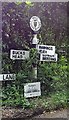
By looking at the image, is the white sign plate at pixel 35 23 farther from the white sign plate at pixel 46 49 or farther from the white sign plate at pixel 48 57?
the white sign plate at pixel 48 57

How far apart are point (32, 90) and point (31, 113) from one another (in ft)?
1.02

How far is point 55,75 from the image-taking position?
383 centimetres

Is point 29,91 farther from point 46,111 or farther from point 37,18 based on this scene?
point 37,18

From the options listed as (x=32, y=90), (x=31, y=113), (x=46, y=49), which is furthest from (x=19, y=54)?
(x=31, y=113)

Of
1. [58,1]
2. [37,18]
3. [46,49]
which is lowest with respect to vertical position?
[46,49]

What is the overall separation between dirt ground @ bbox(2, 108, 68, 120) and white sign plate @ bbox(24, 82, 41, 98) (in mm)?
208

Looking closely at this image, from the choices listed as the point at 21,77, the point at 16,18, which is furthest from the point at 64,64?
the point at 16,18

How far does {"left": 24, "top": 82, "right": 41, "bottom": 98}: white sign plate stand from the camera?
3.63 metres

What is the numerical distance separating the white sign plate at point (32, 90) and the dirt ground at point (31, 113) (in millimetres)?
208

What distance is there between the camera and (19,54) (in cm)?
360

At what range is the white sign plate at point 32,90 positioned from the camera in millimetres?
3629

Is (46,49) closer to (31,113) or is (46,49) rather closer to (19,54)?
(19,54)

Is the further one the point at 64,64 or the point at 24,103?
the point at 64,64

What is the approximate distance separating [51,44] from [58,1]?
62cm
